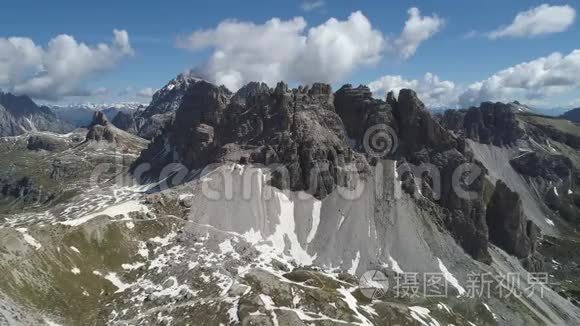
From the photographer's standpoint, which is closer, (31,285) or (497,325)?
(31,285)

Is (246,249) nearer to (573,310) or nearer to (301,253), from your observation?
(301,253)

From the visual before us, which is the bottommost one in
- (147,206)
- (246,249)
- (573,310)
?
(573,310)

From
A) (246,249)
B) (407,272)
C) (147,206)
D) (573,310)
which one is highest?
(147,206)

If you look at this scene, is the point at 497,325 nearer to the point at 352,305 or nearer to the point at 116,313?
the point at 352,305

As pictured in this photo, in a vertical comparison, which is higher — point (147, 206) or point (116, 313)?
point (147, 206)

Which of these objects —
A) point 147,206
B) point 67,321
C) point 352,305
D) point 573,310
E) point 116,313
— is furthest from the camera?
point 573,310

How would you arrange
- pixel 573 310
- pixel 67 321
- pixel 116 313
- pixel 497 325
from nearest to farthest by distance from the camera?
pixel 67 321 < pixel 116 313 < pixel 497 325 < pixel 573 310

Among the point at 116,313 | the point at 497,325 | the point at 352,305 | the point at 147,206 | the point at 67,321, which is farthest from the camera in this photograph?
the point at 147,206

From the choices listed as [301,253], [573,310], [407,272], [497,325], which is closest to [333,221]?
[301,253]

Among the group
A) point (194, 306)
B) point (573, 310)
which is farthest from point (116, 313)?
point (573, 310)

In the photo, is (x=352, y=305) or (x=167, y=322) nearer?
(x=167, y=322)
